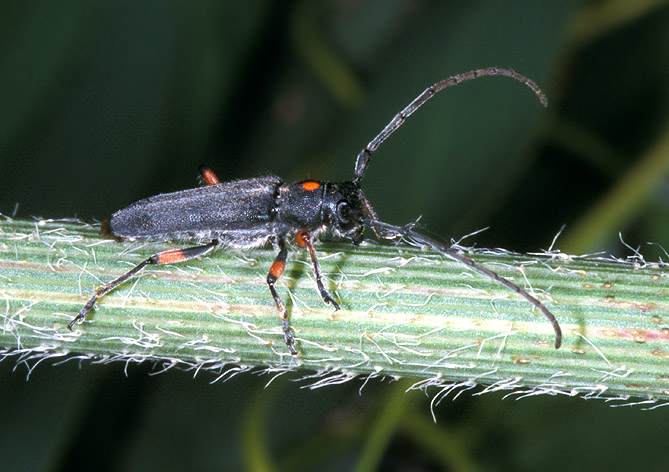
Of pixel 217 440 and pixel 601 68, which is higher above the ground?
pixel 601 68

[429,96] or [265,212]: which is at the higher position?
[429,96]

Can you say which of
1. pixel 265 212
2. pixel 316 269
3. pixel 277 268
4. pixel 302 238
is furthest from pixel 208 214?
pixel 316 269

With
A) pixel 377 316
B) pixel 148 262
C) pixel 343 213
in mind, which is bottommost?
pixel 377 316

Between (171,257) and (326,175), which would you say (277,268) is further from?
(326,175)

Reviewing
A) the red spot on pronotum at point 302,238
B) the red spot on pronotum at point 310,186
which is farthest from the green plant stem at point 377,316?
the red spot on pronotum at point 310,186

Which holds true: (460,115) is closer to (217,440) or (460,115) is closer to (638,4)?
(638,4)

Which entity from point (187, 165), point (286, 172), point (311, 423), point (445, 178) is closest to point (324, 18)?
point (286, 172)

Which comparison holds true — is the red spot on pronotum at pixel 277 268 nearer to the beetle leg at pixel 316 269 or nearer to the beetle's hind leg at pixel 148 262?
the beetle leg at pixel 316 269
